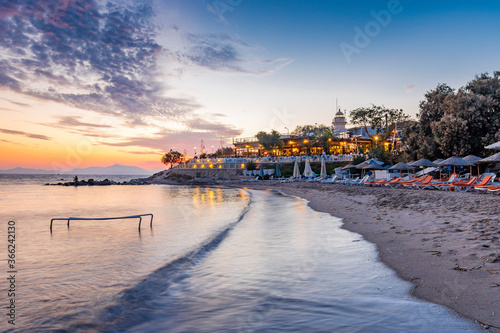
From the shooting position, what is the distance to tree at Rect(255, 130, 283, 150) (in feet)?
228


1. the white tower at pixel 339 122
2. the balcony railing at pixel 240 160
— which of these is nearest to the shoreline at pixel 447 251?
the balcony railing at pixel 240 160

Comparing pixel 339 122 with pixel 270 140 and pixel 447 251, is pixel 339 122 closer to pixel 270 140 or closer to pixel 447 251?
pixel 270 140

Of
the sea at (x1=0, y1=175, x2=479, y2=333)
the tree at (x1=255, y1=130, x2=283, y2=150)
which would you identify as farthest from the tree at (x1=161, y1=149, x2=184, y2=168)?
the sea at (x1=0, y1=175, x2=479, y2=333)

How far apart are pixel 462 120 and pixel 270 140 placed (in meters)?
46.5

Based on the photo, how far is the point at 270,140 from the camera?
69125 mm

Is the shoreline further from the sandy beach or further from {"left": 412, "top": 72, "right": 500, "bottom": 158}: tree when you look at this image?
{"left": 412, "top": 72, "right": 500, "bottom": 158}: tree

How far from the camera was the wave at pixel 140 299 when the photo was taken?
13.8ft

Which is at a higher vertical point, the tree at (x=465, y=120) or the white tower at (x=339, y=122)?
the white tower at (x=339, y=122)

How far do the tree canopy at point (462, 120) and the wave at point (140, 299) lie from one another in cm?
2540

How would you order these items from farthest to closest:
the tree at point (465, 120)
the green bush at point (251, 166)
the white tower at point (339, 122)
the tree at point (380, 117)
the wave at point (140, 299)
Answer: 1. the white tower at point (339, 122)
2. the green bush at point (251, 166)
3. the tree at point (380, 117)
4. the tree at point (465, 120)
5. the wave at point (140, 299)

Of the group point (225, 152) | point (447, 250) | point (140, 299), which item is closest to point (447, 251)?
point (447, 250)

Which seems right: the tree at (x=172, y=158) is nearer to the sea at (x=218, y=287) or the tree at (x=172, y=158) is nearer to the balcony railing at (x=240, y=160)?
the balcony railing at (x=240, y=160)

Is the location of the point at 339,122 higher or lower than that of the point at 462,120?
higher

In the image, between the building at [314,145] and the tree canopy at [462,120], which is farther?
the building at [314,145]
